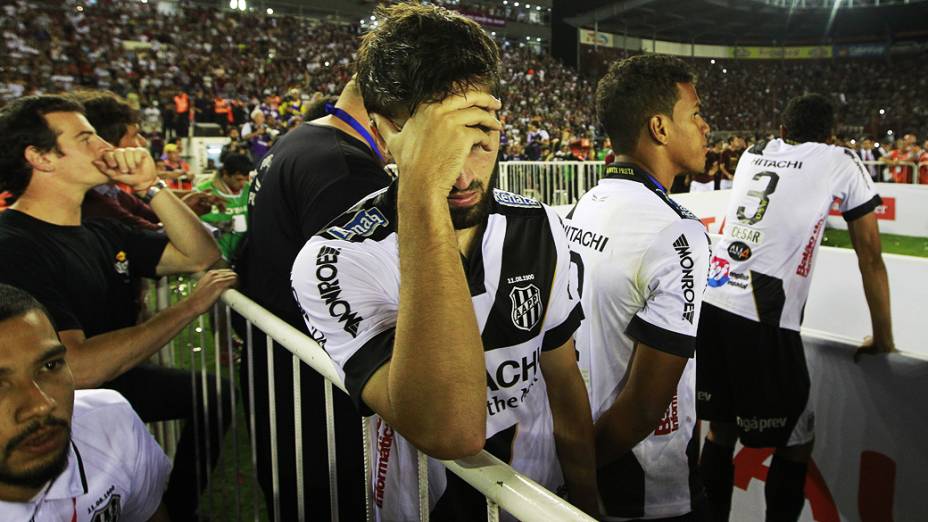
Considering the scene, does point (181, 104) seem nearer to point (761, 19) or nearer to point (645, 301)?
point (645, 301)

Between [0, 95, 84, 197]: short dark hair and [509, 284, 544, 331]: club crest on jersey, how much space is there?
2187 mm

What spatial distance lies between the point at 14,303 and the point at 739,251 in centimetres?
341

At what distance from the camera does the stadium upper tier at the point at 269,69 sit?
22.2 metres

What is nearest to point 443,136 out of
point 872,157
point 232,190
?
point 232,190

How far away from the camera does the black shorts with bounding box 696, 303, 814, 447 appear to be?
3311 mm

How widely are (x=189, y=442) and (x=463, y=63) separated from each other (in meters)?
2.59

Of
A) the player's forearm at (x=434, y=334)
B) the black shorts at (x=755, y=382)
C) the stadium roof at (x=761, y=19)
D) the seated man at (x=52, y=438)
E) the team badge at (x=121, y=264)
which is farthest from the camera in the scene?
the stadium roof at (x=761, y=19)

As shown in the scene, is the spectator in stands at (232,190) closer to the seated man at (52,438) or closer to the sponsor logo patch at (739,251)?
the seated man at (52,438)

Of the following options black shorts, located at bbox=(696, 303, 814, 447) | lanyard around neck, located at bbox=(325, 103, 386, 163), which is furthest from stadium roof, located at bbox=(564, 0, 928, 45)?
lanyard around neck, located at bbox=(325, 103, 386, 163)

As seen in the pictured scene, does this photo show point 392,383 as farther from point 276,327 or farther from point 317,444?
point 317,444

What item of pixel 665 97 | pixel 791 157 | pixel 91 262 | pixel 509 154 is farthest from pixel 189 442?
pixel 509 154

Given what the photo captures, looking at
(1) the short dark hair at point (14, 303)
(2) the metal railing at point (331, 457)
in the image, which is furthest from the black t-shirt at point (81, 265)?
(1) the short dark hair at point (14, 303)

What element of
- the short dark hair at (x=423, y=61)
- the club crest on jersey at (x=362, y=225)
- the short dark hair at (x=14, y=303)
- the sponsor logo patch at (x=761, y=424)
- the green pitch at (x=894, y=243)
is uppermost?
the short dark hair at (x=423, y=61)

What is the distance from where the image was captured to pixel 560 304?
5.31 ft
